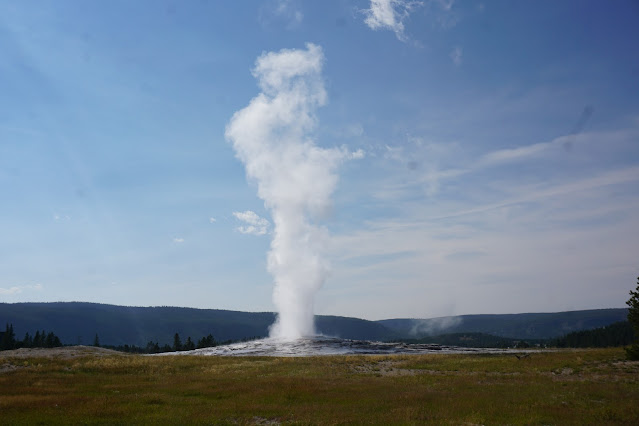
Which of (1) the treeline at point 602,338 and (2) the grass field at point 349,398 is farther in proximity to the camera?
(1) the treeline at point 602,338

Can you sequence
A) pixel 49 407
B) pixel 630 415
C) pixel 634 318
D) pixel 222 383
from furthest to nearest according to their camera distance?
pixel 634 318 < pixel 222 383 < pixel 49 407 < pixel 630 415

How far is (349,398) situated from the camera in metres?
28.2

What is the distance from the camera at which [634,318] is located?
42469mm

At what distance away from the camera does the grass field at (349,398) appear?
21453mm

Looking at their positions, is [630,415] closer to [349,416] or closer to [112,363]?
[349,416]

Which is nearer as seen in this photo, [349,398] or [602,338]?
[349,398]

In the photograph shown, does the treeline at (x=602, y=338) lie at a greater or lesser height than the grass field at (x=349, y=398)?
lesser

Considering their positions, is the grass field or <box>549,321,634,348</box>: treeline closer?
the grass field

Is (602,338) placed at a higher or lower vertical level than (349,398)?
lower

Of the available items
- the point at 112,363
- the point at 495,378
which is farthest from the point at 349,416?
the point at 112,363

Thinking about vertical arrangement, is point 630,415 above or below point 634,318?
below

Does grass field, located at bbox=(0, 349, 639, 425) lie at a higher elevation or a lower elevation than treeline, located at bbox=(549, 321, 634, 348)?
higher

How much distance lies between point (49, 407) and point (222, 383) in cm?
1469

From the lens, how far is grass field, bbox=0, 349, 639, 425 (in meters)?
21.5
